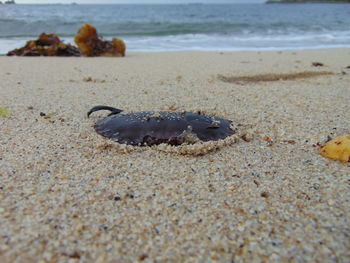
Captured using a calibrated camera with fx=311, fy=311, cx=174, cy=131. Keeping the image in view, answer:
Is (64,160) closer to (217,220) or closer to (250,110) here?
(217,220)

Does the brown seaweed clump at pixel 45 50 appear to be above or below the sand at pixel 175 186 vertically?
above

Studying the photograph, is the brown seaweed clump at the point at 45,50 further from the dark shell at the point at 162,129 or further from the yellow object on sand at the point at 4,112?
the dark shell at the point at 162,129

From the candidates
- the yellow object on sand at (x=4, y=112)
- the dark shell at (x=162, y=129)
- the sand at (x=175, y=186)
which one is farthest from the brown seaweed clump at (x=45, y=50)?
the dark shell at (x=162, y=129)

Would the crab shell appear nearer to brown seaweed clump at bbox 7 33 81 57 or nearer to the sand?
the sand

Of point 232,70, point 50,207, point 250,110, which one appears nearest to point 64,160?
point 50,207

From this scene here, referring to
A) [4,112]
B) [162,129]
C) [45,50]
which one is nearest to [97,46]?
[45,50]

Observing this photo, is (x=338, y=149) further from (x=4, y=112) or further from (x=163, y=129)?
(x=4, y=112)
